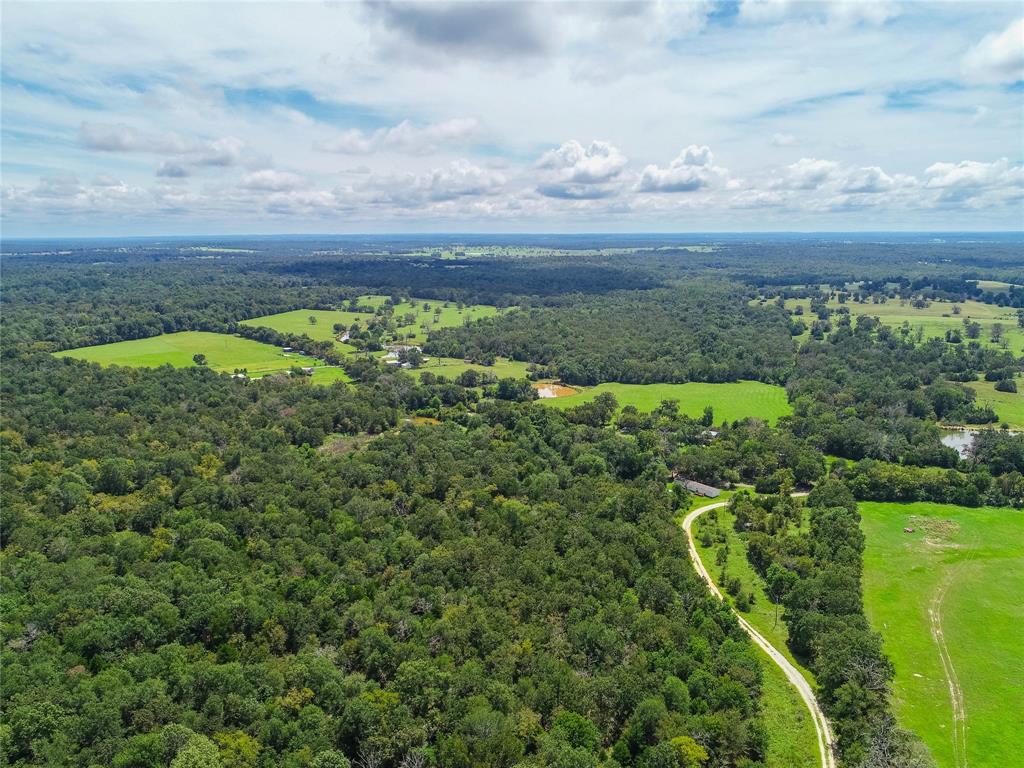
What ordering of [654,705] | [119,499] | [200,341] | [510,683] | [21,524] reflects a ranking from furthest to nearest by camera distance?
[200,341] → [119,499] → [21,524] → [510,683] → [654,705]

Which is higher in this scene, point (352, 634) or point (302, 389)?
point (302, 389)

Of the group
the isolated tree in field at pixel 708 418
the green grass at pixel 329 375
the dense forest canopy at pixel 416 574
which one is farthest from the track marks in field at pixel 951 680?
the green grass at pixel 329 375

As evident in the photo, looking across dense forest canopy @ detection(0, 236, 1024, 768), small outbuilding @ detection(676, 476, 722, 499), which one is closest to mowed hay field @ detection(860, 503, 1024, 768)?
dense forest canopy @ detection(0, 236, 1024, 768)

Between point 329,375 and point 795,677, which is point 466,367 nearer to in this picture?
point 329,375

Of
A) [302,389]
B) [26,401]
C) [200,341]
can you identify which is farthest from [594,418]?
[200,341]

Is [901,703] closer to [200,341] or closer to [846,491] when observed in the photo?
[846,491]

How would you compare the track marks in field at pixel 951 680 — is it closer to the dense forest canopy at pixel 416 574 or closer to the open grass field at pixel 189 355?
the dense forest canopy at pixel 416 574
